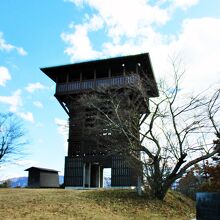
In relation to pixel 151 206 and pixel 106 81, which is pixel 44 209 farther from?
pixel 106 81

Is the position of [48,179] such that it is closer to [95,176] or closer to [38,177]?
[38,177]

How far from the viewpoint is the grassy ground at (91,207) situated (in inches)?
459

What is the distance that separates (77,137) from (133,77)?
21.0 ft

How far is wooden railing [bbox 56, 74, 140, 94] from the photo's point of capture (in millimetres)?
23906

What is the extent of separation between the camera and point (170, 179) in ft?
53.1

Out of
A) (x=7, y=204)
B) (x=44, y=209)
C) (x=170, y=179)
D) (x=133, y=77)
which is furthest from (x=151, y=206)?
(x=133, y=77)

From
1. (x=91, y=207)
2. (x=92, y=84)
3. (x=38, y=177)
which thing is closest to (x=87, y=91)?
(x=92, y=84)

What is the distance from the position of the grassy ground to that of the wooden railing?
359 inches

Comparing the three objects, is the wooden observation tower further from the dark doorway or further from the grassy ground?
the grassy ground

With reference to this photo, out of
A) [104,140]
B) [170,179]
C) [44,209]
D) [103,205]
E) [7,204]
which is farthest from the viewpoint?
[104,140]

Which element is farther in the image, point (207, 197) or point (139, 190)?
point (139, 190)

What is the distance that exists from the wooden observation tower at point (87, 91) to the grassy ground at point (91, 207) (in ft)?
23.9

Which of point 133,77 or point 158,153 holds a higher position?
point 133,77

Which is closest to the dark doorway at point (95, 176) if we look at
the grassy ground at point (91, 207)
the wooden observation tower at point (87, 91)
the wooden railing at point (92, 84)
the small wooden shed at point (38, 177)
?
the wooden observation tower at point (87, 91)
